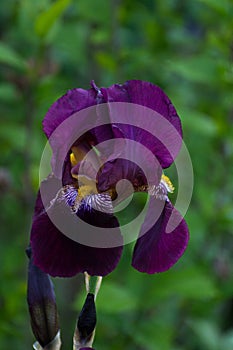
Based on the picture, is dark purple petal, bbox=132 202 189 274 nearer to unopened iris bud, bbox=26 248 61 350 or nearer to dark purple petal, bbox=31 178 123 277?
dark purple petal, bbox=31 178 123 277

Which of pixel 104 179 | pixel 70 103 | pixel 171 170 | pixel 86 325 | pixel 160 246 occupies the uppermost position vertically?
pixel 171 170

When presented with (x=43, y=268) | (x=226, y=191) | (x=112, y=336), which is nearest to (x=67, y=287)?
(x=112, y=336)

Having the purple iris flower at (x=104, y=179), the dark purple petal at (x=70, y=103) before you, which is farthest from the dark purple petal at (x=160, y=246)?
the dark purple petal at (x=70, y=103)

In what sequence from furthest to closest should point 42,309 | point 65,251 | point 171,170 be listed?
point 171,170
point 42,309
point 65,251

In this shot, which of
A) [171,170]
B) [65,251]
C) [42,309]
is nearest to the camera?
[65,251]

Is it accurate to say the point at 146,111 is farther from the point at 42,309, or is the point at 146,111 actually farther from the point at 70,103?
the point at 42,309

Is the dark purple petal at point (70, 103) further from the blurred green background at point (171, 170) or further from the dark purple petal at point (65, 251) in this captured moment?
the blurred green background at point (171, 170)

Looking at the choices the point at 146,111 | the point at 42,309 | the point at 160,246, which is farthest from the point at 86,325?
the point at 146,111
